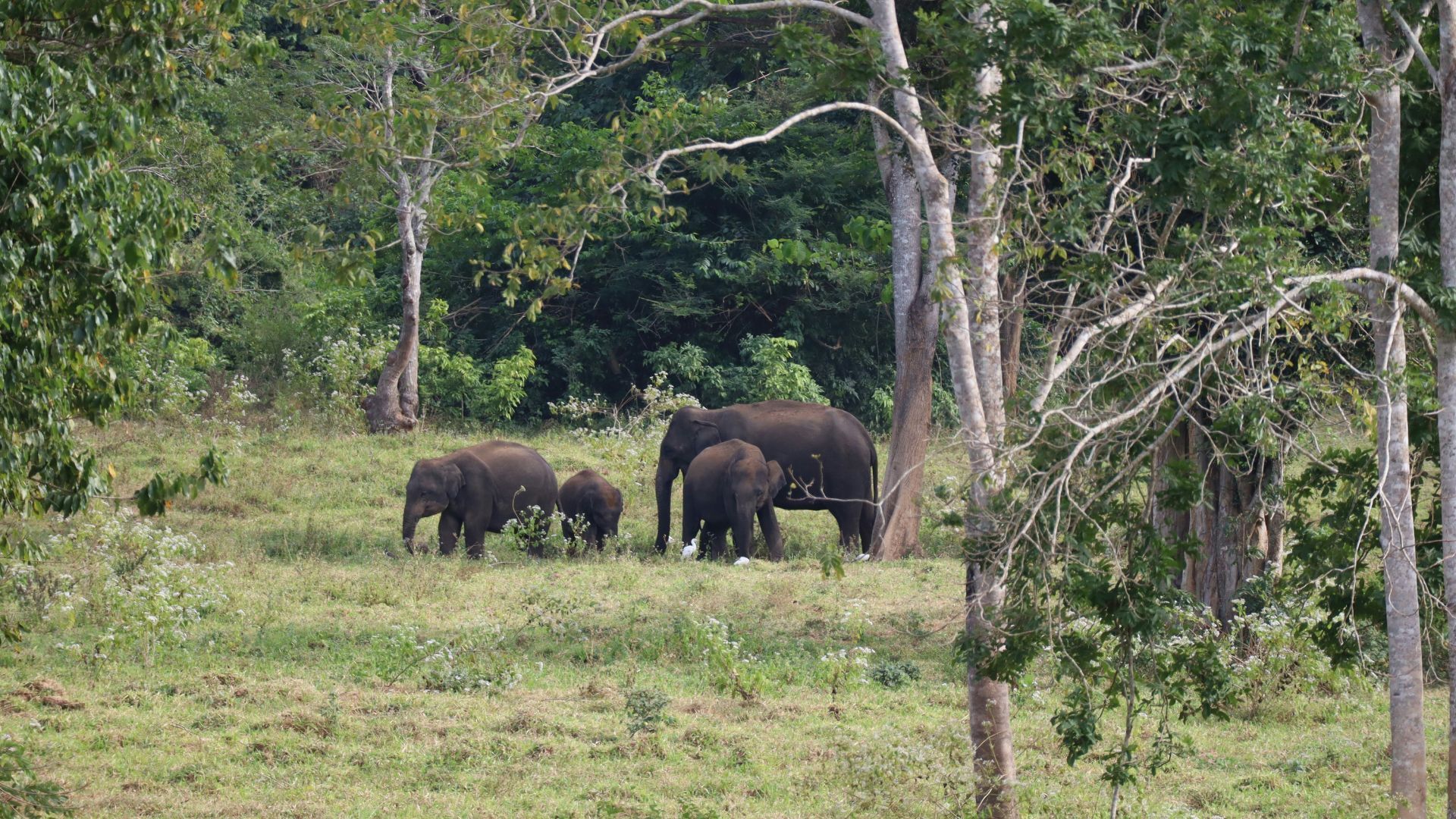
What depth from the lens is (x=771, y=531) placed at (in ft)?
58.4

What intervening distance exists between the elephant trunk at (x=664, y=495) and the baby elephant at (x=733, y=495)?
1.12 ft

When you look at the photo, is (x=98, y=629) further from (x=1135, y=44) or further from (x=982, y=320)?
(x=1135, y=44)

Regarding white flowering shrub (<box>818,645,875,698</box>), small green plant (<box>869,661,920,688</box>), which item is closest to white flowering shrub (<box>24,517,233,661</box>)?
white flowering shrub (<box>818,645,875,698</box>)

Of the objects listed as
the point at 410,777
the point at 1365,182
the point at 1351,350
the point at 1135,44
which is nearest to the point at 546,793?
the point at 410,777

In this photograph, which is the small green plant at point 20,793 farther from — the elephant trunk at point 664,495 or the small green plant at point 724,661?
the elephant trunk at point 664,495

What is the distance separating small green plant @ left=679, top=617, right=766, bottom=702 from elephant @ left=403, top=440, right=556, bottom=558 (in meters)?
5.26

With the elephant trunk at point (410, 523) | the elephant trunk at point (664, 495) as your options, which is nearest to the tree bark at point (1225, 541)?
the elephant trunk at point (664, 495)

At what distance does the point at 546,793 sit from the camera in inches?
347

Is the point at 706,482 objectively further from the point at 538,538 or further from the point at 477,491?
the point at 477,491

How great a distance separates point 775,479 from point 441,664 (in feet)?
23.2

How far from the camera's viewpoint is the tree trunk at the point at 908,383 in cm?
1678

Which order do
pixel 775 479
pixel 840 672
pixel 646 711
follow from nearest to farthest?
pixel 646 711 < pixel 840 672 < pixel 775 479

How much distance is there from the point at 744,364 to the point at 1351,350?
16.9 metres

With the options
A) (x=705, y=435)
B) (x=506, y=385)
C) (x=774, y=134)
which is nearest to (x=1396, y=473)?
(x=774, y=134)
